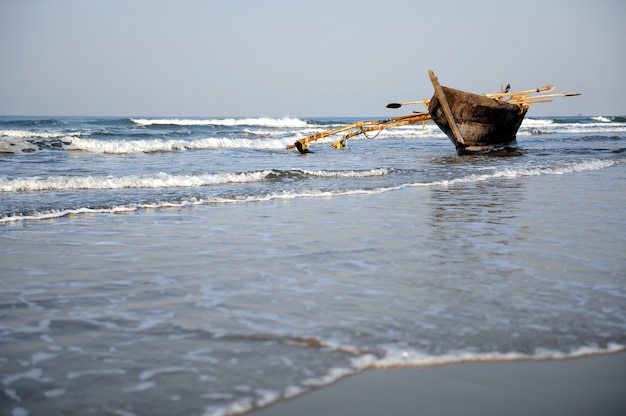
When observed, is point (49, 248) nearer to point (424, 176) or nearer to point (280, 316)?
point (280, 316)

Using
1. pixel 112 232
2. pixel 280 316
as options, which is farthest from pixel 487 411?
pixel 112 232

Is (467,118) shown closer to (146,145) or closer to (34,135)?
(146,145)

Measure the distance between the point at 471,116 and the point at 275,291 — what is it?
626 inches

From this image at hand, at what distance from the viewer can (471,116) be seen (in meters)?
18.8

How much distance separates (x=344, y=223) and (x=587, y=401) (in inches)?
178

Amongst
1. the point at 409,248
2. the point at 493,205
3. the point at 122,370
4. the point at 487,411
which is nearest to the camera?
the point at 487,411

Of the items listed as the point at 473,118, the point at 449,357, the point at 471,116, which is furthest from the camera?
the point at 473,118

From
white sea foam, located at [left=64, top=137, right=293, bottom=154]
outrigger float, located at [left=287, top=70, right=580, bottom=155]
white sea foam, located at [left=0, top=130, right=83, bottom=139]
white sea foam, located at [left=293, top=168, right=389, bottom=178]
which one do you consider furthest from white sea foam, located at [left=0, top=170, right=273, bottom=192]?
white sea foam, located at [left=0, top=130, right=83, bottom=139]

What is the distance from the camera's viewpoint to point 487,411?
250cm

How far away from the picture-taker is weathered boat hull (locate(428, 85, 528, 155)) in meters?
18.3

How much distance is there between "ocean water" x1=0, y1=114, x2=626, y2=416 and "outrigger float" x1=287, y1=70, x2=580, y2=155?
944 cm

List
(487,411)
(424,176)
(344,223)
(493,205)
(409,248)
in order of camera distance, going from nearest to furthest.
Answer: (487,411) → (409,248) → (344,223) → (493,205) → (424,176)

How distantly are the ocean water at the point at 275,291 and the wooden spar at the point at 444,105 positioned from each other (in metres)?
9.20

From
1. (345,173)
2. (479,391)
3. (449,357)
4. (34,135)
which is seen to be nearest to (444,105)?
(345,173)
